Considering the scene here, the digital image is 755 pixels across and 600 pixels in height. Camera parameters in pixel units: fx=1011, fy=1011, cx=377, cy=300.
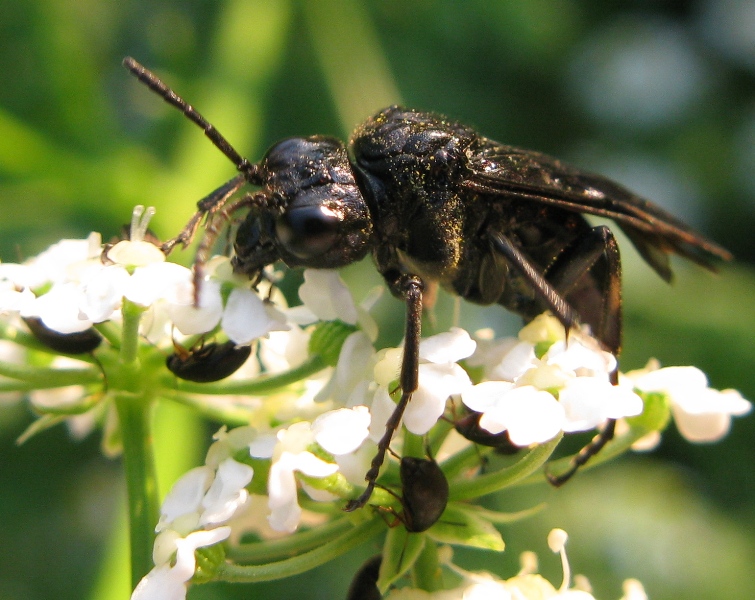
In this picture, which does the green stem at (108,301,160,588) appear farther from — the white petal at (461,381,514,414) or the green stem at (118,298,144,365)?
the white petal at (461,381,514,414)

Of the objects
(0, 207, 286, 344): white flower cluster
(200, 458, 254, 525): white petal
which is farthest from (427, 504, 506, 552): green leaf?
(0, 207, 286, 344): white flower cluster

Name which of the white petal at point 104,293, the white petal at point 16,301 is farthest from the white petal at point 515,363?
the white petal at point 16,301

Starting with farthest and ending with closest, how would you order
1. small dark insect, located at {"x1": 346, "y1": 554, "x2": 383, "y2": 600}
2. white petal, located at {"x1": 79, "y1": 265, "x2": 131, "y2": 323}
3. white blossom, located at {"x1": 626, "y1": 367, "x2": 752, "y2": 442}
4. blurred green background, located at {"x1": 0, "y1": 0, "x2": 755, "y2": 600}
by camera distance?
blurred green background, located at {"x1": 0, "y1": 0, "x2": 755, "y2": 600}, white blossom, located at {"x1": 626, "y1": 367, "x2": 752, "y2": 442}, small dark insect, located at {"x1": 346, "y1": 554, "x2": 383, "y2": 600}, white petal, located at {"x1": 79, "y1": 265, "x2": 131, "y2": 323}

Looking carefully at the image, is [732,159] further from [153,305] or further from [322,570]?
[153,305]

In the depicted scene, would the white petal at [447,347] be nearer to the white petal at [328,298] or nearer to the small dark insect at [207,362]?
the white petal at [328,298]

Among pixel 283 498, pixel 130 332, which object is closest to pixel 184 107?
pixel 130 332

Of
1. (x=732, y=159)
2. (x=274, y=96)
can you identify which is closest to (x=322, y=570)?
(x=274, y=96)
